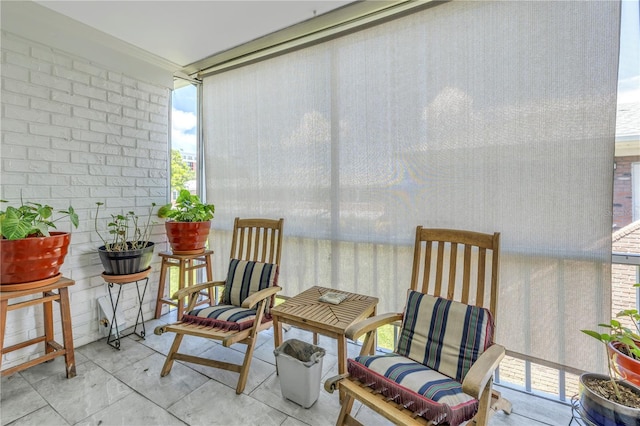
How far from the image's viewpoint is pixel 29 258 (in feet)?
5.80

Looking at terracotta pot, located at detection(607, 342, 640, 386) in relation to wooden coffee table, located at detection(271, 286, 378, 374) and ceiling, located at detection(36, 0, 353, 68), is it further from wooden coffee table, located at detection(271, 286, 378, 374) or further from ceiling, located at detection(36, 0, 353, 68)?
ceiling, located at detection(36, 0, 353, 68)

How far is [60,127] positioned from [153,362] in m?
1.94

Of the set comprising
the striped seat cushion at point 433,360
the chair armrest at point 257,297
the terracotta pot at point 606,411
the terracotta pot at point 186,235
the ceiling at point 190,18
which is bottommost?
the terracotta pot at point 606,411

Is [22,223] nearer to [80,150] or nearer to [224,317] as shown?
[80,150]

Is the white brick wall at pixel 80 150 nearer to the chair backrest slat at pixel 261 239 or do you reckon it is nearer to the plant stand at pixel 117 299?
the plant stand at pixel 117 299

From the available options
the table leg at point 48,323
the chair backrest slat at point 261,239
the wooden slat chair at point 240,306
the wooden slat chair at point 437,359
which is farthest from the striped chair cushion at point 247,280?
the table leg at point 48,323

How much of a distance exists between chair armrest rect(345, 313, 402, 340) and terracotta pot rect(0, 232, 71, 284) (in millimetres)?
1875

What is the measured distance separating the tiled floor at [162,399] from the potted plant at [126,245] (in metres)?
0.70

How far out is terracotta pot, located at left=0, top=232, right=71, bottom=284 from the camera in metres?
1.71

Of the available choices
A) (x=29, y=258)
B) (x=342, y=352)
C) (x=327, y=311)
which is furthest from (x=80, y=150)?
(x=342, y=352)

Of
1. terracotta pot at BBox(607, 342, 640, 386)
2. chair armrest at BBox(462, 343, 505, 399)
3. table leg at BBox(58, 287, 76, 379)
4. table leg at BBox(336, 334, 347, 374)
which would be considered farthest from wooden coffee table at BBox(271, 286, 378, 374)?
table leg at BBox(58, 287, 76, 379)

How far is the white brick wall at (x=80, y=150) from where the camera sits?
2088 millimetres

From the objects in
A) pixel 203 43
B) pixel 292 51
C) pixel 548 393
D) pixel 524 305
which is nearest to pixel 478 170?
pixel 524 305

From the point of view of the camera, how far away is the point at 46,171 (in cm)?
223
